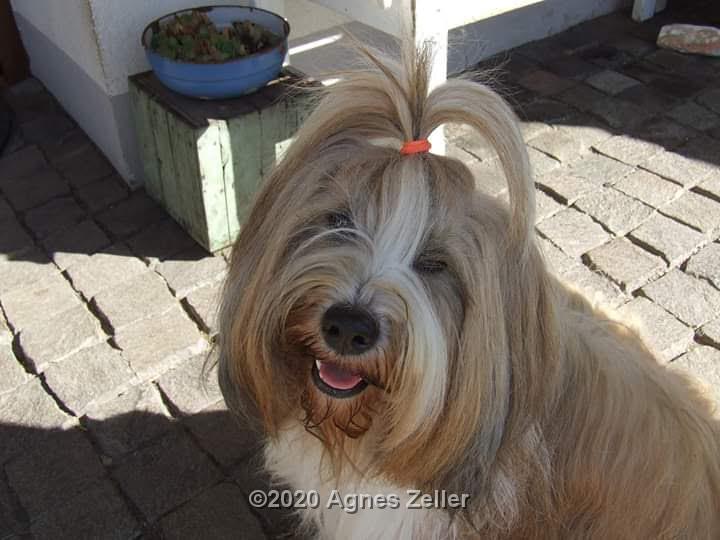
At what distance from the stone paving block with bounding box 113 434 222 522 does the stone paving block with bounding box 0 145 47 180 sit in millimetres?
2093

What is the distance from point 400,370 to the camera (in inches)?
69.7

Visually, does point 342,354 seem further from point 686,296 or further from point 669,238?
point 669,238

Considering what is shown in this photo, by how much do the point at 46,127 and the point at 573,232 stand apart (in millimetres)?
2977

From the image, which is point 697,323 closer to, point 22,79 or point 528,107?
point 528,107

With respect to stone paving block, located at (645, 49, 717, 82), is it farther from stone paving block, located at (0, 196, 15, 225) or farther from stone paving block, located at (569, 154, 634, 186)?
stone paving block, located at (0, 196, 15, 225)

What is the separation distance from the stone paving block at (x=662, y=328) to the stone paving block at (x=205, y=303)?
168cm

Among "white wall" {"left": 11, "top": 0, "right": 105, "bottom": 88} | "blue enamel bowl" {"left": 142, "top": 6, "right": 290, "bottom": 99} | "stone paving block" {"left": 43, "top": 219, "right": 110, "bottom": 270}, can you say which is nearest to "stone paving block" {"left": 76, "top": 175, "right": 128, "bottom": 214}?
"stone paving block" {"left": 43, "top": 219, "right": 110, "bottom": 270}

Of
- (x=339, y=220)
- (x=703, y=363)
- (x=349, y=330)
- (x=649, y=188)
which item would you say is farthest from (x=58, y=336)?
(x=649, y=188)

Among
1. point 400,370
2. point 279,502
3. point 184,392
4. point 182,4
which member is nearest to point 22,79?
point 182,4

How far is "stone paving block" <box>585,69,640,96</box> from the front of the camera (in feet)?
16.6

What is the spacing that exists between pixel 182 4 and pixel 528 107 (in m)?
2.04

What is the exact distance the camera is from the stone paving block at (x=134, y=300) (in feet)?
11.6

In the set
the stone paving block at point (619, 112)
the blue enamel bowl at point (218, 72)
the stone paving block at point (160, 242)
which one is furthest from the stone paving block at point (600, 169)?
the stone paving block at point (160, 242)

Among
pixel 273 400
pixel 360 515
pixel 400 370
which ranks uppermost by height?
pixel 400 370
